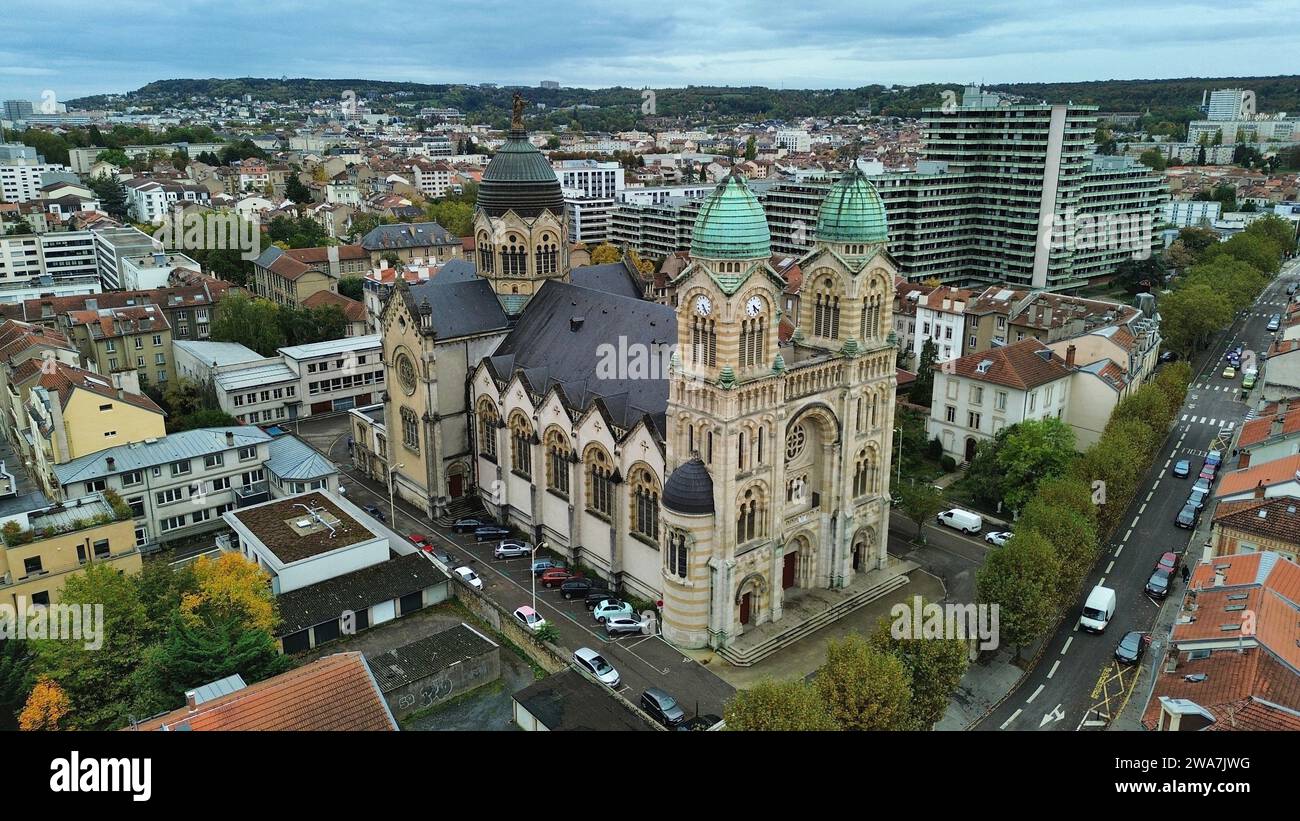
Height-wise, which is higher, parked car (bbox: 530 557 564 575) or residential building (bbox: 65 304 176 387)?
residential building (bbox: 65 304 176 387)

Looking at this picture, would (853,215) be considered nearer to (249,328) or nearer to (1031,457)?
(1031,457)

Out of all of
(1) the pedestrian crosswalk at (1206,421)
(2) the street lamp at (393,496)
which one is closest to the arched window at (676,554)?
(2) the street lamp at (393,496)

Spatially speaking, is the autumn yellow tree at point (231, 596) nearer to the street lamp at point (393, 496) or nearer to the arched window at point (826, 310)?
the street lamp at point (393, 496)

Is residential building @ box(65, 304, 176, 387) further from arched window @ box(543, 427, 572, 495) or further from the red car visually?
the red car

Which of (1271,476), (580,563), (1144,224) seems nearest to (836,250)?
(580,563)

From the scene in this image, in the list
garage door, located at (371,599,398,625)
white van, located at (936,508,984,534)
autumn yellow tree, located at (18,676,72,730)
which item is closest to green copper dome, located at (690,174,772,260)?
garage door, located at (371,599,398,625)

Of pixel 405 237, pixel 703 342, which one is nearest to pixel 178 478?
pixel 703 342
